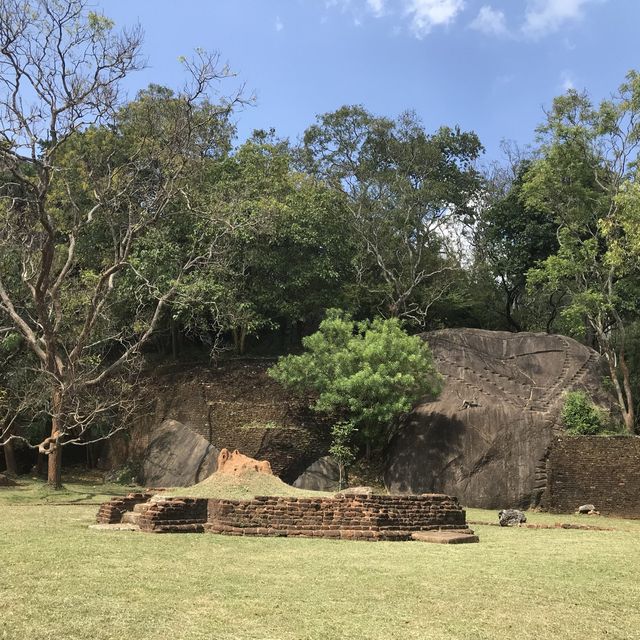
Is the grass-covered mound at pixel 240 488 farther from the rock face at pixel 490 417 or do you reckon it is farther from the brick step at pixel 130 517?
the rock face at pixel 490 417

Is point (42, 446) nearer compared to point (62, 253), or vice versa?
point (42, 446)

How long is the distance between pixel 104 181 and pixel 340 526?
12.4 meters

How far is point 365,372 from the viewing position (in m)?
18.8

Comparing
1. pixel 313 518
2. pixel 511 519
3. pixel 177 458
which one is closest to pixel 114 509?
pixel 313 518

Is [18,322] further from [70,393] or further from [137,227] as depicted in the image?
[137,227]

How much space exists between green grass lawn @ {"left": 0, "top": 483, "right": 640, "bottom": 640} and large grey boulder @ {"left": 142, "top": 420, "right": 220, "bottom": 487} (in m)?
10.6

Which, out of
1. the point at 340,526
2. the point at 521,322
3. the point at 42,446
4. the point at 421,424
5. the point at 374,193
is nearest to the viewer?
the point at 340,526

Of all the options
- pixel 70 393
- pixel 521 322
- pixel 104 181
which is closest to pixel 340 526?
pixel 70 393

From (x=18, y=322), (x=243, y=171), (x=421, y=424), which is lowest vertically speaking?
(x=421, y=424)

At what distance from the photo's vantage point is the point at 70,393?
1703 centimetres

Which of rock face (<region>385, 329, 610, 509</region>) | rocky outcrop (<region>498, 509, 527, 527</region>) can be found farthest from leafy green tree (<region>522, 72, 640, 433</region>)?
rocky outcrop (<region>498, 509, 527, 527</region>)

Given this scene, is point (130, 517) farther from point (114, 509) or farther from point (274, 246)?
point (274, 246)

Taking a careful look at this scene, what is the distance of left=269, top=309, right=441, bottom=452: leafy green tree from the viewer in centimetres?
1900

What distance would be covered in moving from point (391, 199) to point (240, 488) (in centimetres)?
1666
